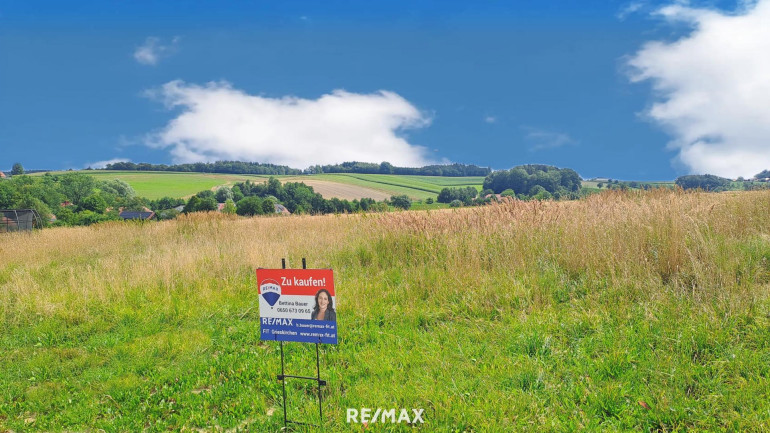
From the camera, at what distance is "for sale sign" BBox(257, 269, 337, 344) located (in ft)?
10.9

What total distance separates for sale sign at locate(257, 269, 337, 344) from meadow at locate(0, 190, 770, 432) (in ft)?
2.65

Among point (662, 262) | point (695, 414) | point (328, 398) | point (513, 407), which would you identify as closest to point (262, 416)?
point (328, 398)

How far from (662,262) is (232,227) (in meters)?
14.7

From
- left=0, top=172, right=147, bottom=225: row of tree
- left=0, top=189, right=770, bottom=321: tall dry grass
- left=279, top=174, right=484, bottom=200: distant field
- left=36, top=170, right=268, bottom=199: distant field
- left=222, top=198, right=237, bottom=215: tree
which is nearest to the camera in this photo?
left=0, top=189, right=770, bottom=321: tall dry grass

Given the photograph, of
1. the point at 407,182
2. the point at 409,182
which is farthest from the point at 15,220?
the point at 409,182

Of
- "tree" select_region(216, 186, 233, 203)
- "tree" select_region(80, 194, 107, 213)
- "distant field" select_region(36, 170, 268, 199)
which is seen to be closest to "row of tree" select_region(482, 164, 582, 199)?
"tree" select_region(216, 186, 233, 203)

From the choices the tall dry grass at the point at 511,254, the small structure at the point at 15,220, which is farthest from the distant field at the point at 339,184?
the tall dry grass at the point at 511,254

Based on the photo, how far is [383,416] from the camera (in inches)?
136

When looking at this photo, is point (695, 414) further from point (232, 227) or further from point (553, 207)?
point (232, 227)

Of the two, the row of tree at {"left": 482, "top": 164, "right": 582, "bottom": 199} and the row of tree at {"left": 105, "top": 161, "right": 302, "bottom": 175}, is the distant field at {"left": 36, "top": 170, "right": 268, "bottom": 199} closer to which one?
the row of tree at {"left": 105, "top": 161, "right": 302, "bottom": 175}

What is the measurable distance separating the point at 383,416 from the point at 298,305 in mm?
1252

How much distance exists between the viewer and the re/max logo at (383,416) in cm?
341

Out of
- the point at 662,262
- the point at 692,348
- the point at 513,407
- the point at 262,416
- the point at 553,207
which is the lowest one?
the point at 262,416

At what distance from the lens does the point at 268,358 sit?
4938 millimetres
